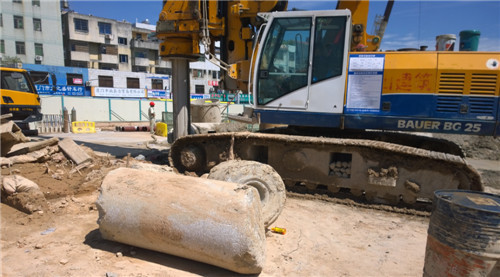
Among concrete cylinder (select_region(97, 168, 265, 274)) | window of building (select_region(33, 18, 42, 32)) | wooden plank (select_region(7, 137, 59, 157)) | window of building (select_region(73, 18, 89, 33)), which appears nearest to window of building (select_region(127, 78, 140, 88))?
window of building (select_region(73, 18, 89, 33))

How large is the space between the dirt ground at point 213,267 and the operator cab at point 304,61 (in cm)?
162

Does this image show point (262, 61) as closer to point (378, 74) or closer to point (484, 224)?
point (378, 74)

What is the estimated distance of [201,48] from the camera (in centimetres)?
688

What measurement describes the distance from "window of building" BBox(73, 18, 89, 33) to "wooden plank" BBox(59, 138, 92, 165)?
4984 cm

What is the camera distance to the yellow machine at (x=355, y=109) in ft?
14.1

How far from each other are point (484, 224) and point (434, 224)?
33cm

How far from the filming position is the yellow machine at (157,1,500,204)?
14.1 ft

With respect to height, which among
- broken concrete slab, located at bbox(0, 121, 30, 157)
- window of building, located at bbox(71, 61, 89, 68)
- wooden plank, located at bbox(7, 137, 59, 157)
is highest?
window of building, located at bbox(71, 61, 89, 68)

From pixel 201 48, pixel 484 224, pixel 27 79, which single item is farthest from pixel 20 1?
pixel 484 224

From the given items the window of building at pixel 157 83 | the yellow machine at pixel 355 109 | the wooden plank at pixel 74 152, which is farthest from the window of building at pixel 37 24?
the yellow machine at pixel 355 109

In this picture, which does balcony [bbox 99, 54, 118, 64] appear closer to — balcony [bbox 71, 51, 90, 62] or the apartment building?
balcony [bbox 71, 51, 90, 62]

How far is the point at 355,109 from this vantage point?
185 inches

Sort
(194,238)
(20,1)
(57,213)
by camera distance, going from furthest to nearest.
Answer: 1. (20,1)
2. (57,213)
3. (194,238)

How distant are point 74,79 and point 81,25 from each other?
1378cm
